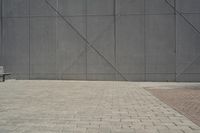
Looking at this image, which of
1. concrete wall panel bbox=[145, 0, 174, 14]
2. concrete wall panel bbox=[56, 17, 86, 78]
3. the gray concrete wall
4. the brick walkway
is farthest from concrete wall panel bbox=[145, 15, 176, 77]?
the brick walkway

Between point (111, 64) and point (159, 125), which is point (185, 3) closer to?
point (111, 64)

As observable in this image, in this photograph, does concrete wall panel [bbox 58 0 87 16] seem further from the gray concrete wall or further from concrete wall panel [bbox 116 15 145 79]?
concrete wall panel [bbox 116 15 145 79]

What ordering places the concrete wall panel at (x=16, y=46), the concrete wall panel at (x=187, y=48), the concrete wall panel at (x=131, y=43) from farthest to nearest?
the concrete wall panel at (x=16, y=46) < the concrete wall panel at (x=131, y=43) < the concrete wall panel at (x=187, y=48)

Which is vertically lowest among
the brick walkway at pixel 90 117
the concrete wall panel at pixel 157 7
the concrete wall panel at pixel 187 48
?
the brick walkway at pixel 90 117

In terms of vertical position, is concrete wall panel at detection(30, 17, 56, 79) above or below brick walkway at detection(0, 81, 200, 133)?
above

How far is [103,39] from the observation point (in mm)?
18562

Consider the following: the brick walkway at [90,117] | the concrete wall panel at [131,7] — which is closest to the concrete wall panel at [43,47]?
the concrete wall panel at [131,7]

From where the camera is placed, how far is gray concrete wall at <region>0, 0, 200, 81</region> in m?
18.2


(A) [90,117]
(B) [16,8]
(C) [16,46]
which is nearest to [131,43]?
(C) [16,46]

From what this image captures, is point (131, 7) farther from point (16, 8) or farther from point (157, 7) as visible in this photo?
point (16, 8)

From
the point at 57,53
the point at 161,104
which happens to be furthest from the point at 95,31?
the point at 161,104

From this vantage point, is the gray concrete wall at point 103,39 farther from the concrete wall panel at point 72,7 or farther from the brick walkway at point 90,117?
the brick walkway at point 90,117

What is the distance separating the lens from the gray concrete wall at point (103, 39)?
18.2 meters

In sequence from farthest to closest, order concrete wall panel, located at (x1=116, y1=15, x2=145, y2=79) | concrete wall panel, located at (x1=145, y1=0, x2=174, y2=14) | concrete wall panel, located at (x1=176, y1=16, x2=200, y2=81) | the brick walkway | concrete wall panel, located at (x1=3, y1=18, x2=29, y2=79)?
concrete wall panel, located at (x1=3, y1=18, x2=29, y2=79) < concrete wall panel, located at (x1=116, y1=15, x2=145, y2=79) < concrete wall panel, located at (x1=145, y1=0, x2=174, y2=14) < concrete wall panel, located at (x1=176, y1=16, x2=200, y2=81) < the brick walkway
